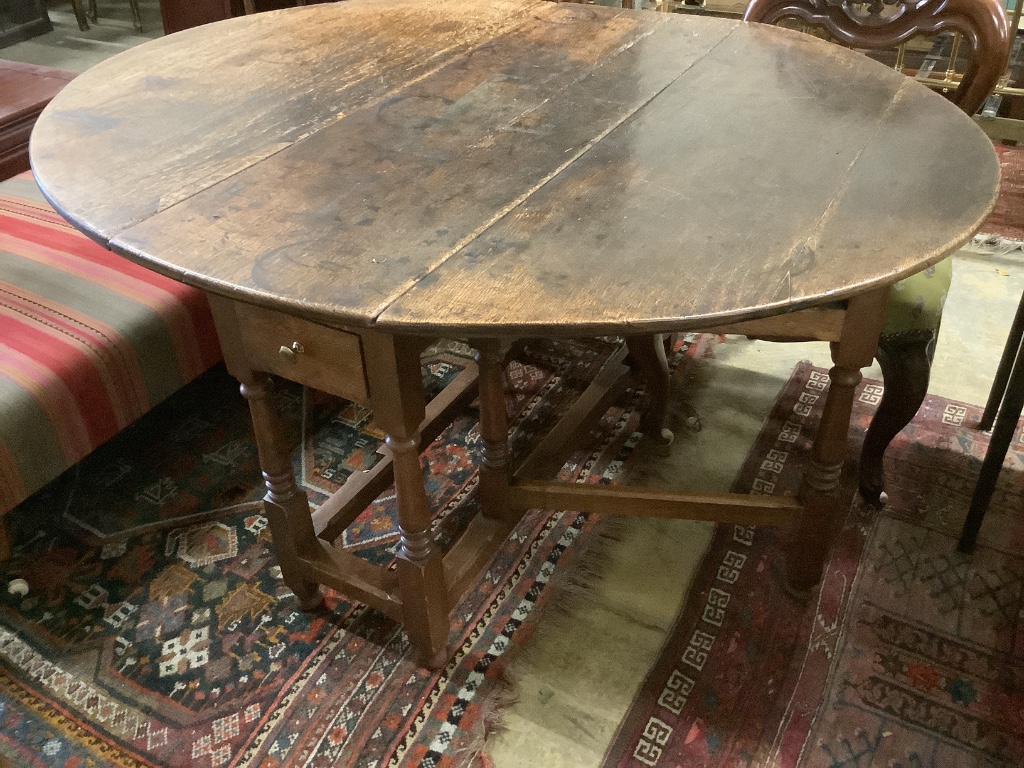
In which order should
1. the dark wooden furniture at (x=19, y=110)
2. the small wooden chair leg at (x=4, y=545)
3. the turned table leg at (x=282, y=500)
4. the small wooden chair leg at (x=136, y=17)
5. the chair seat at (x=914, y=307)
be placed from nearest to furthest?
the turned table leg at (x=282, y=500) → the chair seat at (x=914, y=307) → the small wooden chair leg at (x=4, y=545) → the dark wooden furniture at (x=19, y=110) → the small wooden chair leg at (x=136, y=17)

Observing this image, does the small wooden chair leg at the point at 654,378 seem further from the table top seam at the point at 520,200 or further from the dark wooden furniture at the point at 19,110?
the dark wooden furniture at the point at 19,110

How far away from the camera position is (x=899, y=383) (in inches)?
59.4

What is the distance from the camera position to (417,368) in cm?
106

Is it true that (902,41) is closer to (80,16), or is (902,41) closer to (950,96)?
(950,96)

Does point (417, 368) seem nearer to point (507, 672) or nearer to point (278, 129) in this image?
point (278, 129)

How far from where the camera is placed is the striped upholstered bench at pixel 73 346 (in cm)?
144

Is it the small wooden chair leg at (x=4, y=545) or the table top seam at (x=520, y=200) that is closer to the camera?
the table top seam at (x=520, y=200)

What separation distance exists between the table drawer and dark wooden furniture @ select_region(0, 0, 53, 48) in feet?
14.5

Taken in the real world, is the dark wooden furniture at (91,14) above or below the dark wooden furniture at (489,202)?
below

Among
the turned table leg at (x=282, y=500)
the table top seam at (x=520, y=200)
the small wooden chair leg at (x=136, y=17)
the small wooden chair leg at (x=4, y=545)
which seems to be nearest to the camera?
the table top seam at (x=520, y=200)

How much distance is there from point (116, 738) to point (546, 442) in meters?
0.88

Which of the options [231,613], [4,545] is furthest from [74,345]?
[231,613]

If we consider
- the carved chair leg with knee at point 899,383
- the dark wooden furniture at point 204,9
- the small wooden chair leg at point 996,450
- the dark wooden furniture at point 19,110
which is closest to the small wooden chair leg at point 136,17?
the dark wooden furniture at point 204,9

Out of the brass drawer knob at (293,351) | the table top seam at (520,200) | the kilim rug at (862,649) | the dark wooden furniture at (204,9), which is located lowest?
the kilim rug at (862,649)
